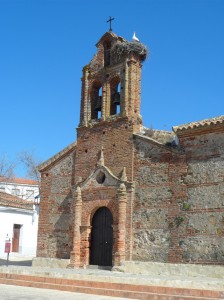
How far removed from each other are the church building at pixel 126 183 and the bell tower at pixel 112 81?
0.04m

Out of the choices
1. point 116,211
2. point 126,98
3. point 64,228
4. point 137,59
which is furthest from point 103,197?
point 137,59

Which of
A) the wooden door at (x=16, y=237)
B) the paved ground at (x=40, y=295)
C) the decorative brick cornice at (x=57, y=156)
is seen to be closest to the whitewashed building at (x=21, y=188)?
the wooden door at (x=16, y=237)

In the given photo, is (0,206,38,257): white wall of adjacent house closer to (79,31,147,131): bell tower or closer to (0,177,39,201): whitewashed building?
(79,31,147,131): bell tower

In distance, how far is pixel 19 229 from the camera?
2589 cm

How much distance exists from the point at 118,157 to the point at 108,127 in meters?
1.37

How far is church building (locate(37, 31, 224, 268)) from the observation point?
493 inches

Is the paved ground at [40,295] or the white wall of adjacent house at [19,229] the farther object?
the white wall of adjacent house at [19,229]

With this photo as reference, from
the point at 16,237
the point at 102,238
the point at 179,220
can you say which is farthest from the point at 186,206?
the point at 16,237

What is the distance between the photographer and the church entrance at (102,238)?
1444cm

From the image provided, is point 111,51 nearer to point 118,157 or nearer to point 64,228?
point 118,157

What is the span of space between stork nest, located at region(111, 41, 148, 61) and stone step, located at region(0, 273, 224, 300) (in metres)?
8.80

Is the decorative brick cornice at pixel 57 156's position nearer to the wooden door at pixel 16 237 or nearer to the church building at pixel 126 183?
the church building at pixel 126 183

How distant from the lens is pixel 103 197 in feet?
48.4

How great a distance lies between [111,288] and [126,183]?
514 centimetres
